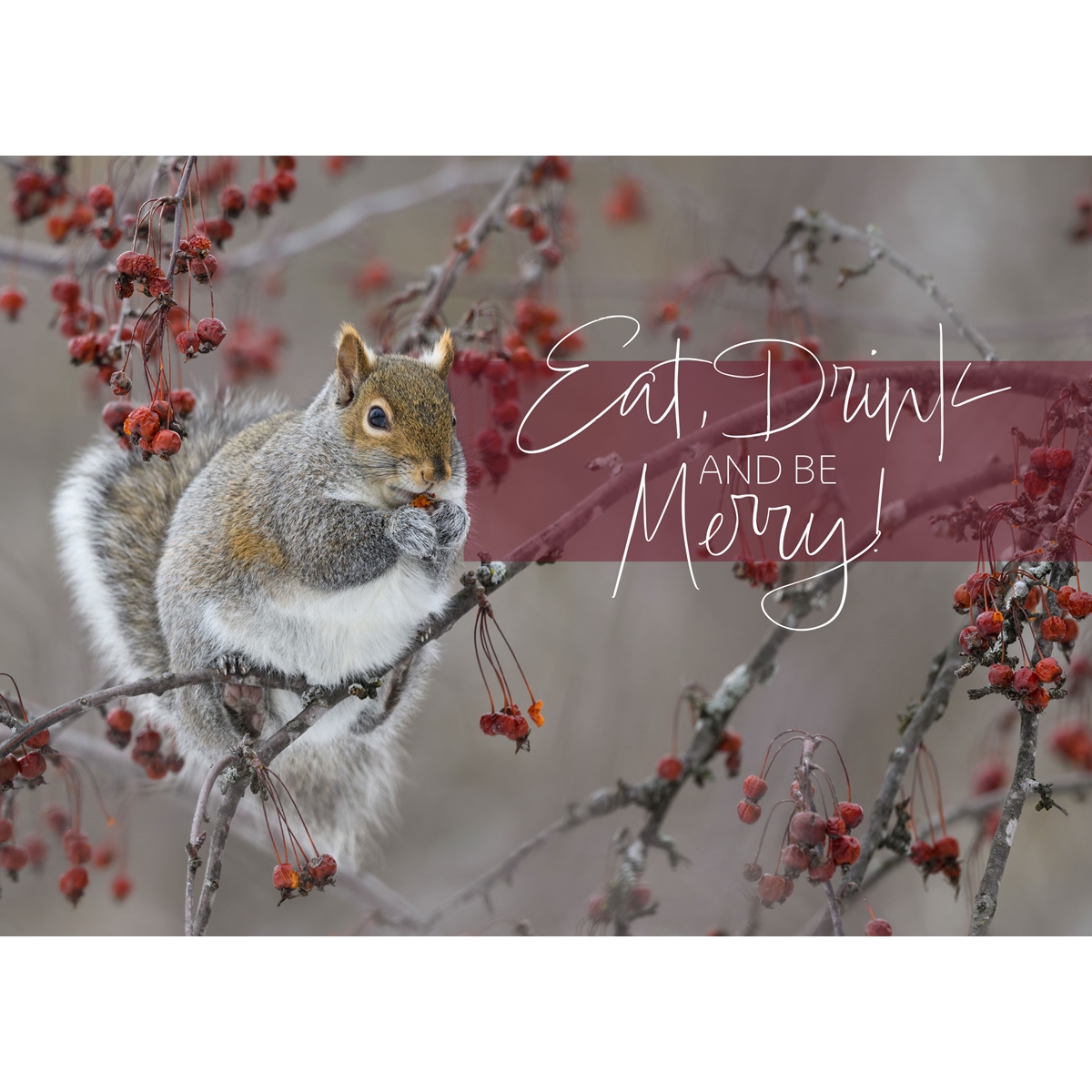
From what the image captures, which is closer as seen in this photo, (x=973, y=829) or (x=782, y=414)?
(x=782, y=414)

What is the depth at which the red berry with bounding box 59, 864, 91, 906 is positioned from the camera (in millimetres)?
1733

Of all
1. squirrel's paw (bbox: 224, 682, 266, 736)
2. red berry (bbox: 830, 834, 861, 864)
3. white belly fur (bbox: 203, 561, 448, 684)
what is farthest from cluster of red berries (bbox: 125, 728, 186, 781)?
red berry (bbox: 830, 834, 861, 864)

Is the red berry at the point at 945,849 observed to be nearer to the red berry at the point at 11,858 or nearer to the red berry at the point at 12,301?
the red berry at the point at 11,858

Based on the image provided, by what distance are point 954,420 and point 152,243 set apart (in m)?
1.28

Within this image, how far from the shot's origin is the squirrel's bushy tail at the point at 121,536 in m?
1.93

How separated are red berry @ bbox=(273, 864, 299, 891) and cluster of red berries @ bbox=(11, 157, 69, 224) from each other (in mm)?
1233

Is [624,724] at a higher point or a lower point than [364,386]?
lower

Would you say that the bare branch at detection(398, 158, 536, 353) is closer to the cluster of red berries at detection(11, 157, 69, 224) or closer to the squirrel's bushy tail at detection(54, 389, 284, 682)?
the squirrel's bushy tail at detection(54, 389, 284, 682)

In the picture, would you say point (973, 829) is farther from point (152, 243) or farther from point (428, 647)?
point (152, 243)

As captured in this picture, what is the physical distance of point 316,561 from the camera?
1627mm

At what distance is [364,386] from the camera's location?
5.34 ft

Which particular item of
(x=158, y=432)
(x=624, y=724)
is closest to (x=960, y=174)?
(x=624, y=724)

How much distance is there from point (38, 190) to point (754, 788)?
158 centimetres

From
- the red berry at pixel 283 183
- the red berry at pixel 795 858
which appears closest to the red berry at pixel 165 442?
the red berry at pixel 283 183
